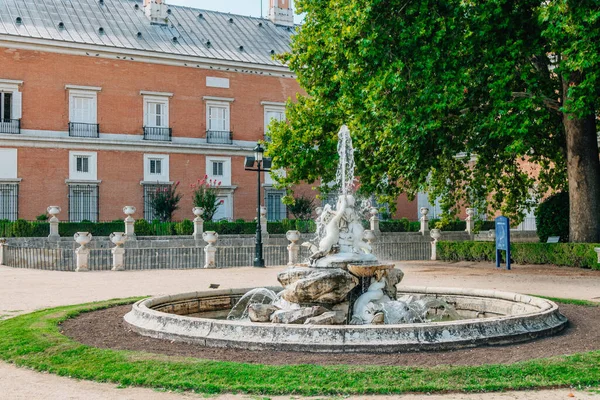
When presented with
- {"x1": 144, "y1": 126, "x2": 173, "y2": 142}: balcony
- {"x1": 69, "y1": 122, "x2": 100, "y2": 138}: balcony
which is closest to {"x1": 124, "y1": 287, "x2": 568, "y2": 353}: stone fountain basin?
{"x1": 69, "y1": 122, "x2": 100, "y2": 138}: balcony

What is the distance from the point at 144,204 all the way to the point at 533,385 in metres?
35.9

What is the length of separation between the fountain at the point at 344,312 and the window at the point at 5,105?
1143 inches

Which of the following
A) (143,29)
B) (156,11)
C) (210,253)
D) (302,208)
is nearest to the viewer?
(210,253)

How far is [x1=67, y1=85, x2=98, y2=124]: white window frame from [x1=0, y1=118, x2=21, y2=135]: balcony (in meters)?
2.83

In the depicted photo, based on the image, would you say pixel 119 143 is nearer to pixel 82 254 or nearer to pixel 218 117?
pixel 218 117

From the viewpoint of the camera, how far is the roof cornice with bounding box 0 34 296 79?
37.9 meters

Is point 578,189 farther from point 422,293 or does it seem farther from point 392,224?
point 392,224

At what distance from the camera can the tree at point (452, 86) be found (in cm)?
1855

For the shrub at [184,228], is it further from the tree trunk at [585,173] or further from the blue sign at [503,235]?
the tree trunk at [585,173]

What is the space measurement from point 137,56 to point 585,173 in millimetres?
27698

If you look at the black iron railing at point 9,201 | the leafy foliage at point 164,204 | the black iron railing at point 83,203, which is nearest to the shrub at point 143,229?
the leafy foliage at point 164,204

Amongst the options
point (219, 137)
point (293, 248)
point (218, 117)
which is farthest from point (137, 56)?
point (293, 248)

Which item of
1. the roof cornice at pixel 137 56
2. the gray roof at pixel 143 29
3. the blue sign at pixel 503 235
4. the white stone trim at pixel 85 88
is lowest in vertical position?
the blue sign at pixel 503 235

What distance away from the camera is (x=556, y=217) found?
24531 mm
